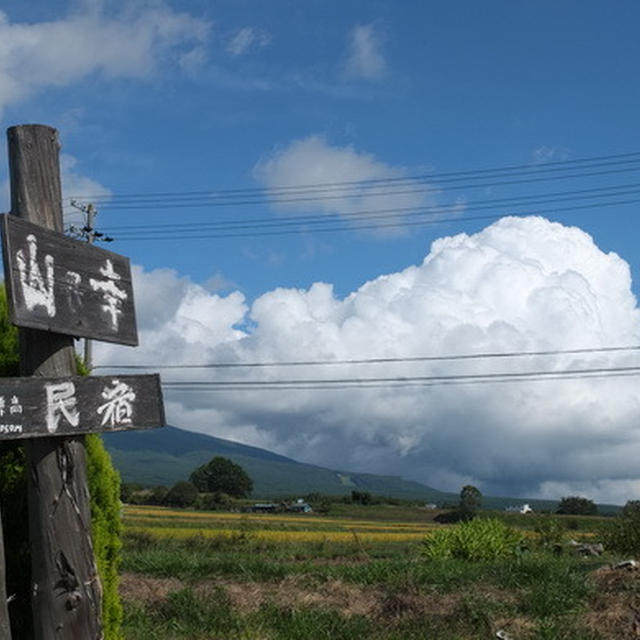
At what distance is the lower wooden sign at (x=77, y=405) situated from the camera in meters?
4.77

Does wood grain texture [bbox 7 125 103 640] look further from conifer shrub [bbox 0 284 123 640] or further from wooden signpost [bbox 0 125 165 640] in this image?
conifer shrub [bbox 0 284 123 640]

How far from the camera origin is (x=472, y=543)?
1605cm

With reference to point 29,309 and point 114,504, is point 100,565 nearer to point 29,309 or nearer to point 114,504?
Result: point 114,504

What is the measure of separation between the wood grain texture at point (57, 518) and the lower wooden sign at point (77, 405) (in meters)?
0.13

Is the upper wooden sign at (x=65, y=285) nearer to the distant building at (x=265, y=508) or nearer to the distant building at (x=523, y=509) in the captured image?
the distant building at (x=523, y=509)

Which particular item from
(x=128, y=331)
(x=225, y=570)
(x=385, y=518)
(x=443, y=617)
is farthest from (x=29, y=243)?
(x=385, y=518)

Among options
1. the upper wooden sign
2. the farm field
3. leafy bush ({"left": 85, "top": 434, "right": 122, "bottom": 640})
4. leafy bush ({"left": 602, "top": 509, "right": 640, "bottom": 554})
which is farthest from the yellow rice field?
the upper wooden sign

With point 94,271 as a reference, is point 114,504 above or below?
below

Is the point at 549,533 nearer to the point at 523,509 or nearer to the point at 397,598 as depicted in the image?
the point at 397,598

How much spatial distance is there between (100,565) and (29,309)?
5.71ft

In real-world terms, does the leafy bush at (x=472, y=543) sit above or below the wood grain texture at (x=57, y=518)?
below

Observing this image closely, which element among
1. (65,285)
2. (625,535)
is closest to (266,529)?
(625,535)

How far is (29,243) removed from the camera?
500cm

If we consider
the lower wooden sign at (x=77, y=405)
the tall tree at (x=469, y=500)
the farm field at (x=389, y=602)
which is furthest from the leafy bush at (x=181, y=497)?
the lower wooden sign at (x=77, y=405)
